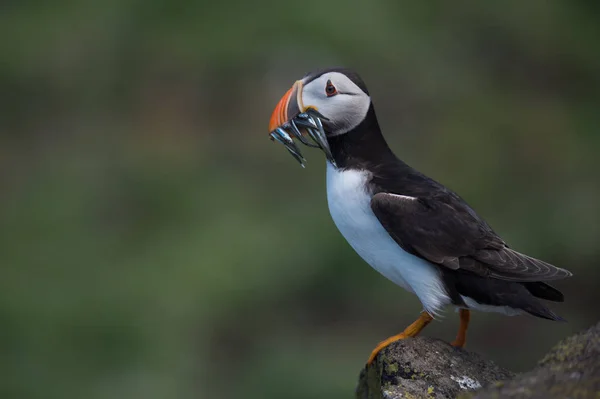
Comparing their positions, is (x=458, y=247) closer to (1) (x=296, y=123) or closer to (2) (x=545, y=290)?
(2) (x=545, y=290)

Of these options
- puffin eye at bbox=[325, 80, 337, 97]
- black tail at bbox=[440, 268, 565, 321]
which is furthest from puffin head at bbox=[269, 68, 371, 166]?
black tail at bbox=[440, 268, 565, 321]

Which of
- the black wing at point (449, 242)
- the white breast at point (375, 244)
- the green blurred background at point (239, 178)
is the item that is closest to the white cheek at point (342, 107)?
the white breast at point (375, 244)

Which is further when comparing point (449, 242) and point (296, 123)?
point (296, 123)

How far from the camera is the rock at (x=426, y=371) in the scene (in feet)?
14.8

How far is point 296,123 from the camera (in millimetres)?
4949

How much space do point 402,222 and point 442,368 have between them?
799 millimetres

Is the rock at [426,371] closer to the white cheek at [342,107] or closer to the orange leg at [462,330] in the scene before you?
the orange leg at [462,330]

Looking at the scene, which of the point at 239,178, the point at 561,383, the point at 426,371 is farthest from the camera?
the point at 239,178

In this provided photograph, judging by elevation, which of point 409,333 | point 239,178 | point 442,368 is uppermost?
point 409,333

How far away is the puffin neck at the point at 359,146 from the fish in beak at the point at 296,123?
4.1 inches

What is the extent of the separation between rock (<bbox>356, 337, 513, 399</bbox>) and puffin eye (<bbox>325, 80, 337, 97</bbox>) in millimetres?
1416

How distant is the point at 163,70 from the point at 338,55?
312 cm

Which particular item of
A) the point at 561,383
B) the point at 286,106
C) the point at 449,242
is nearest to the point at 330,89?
the point at 286,106

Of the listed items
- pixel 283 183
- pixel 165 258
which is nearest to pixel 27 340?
pixel 165 258
